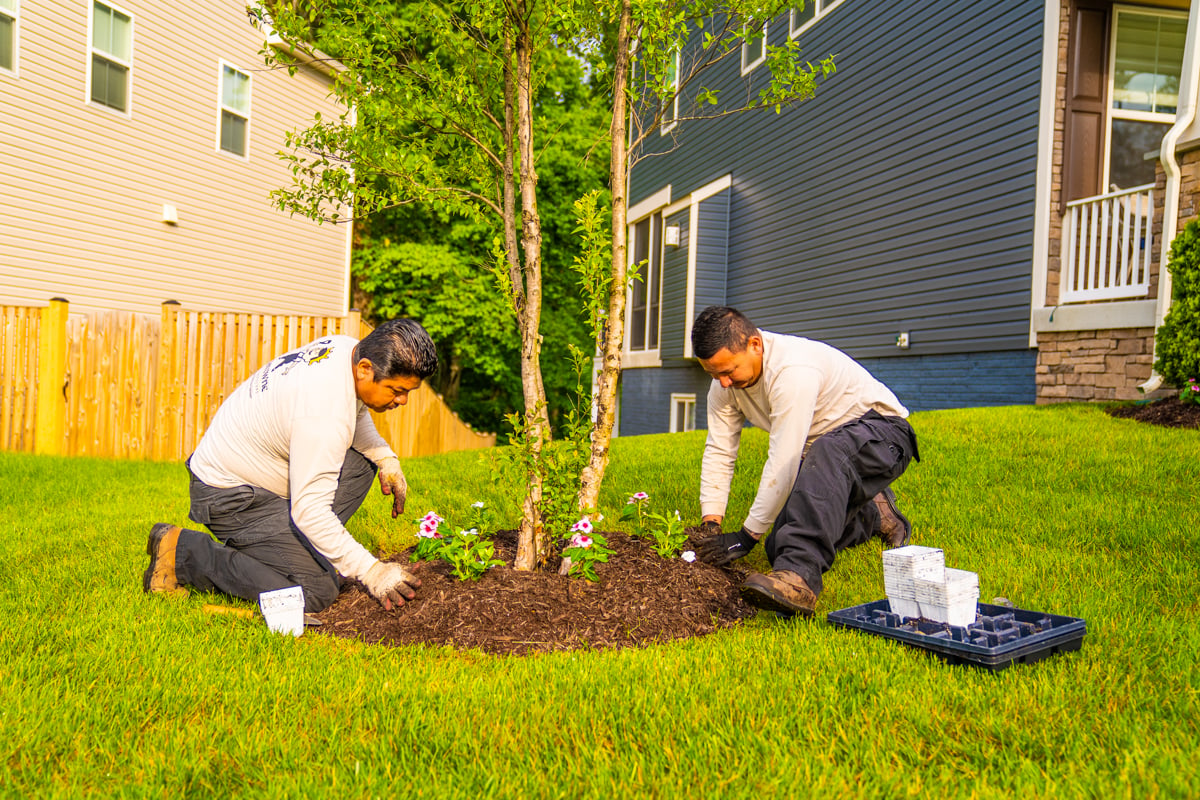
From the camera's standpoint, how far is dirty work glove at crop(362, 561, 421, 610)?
349cm

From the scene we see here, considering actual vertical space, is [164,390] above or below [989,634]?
above

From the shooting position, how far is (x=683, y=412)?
1703 centimetres

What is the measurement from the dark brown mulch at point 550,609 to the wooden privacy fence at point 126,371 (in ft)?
19.9

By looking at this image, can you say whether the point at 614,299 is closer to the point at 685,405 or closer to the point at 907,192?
the point at 907,192

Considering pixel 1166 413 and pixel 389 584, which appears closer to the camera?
pixel 389 584

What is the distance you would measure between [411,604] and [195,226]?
453 inches

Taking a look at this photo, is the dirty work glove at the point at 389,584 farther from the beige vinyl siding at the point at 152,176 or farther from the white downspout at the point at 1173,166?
the beige vinyl siding at the point at 152,176

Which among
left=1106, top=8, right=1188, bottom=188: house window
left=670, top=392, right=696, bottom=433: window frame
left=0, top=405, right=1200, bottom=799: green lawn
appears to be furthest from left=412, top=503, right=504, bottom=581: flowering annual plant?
left=670, top=392, right=696, bottom=433: window frame

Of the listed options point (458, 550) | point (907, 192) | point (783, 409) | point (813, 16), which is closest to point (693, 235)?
point (813, 16)

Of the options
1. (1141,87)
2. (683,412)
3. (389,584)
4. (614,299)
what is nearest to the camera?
(389,584)

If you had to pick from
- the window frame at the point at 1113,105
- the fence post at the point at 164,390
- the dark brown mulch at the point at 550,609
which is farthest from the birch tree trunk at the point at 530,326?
the window frame at the point at 1113,105

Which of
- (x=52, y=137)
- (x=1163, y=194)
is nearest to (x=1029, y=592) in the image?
(x=1163, y=194)

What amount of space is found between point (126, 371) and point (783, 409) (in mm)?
8115

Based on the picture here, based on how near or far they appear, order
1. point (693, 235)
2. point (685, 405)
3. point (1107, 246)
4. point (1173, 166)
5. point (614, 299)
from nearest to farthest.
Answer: point (614, 299) → point (1173, 166) → point (1107, 246) → point (693, 235) → point (685, 405)
